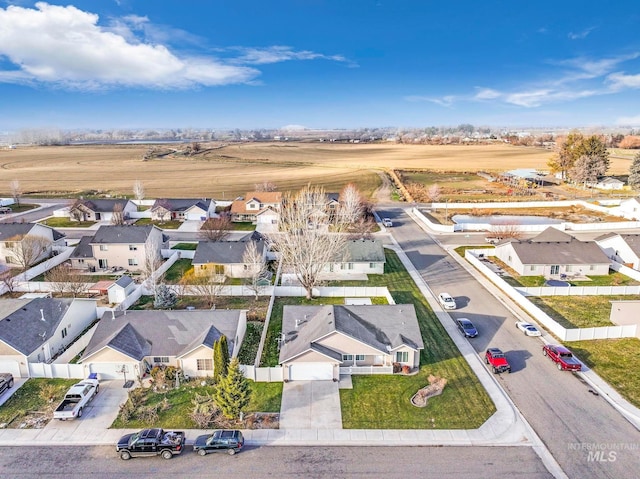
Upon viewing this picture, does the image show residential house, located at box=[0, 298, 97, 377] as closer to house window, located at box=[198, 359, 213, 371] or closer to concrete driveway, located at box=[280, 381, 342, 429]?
house window, located at box=[198, 359, 213, 371]

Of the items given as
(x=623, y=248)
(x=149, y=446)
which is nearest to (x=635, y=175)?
(x=623, y=248)

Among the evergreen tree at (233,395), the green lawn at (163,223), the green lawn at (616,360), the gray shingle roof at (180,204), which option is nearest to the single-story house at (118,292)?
the evergreen tree at (233,395)

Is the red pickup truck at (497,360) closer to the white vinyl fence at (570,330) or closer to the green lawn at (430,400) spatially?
the green lawn at (430,400)

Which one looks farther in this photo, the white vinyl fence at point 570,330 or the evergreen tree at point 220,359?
the white vinyl fence at point 570,330

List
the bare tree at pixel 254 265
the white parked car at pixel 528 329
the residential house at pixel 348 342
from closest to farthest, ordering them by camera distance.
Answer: the residential house at pixel 348 342, the white parked car at pixel 528 329, the bare tree at pixel 254 265

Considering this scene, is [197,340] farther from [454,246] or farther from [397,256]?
[454,246]

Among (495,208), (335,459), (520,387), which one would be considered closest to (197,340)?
(335,459)
